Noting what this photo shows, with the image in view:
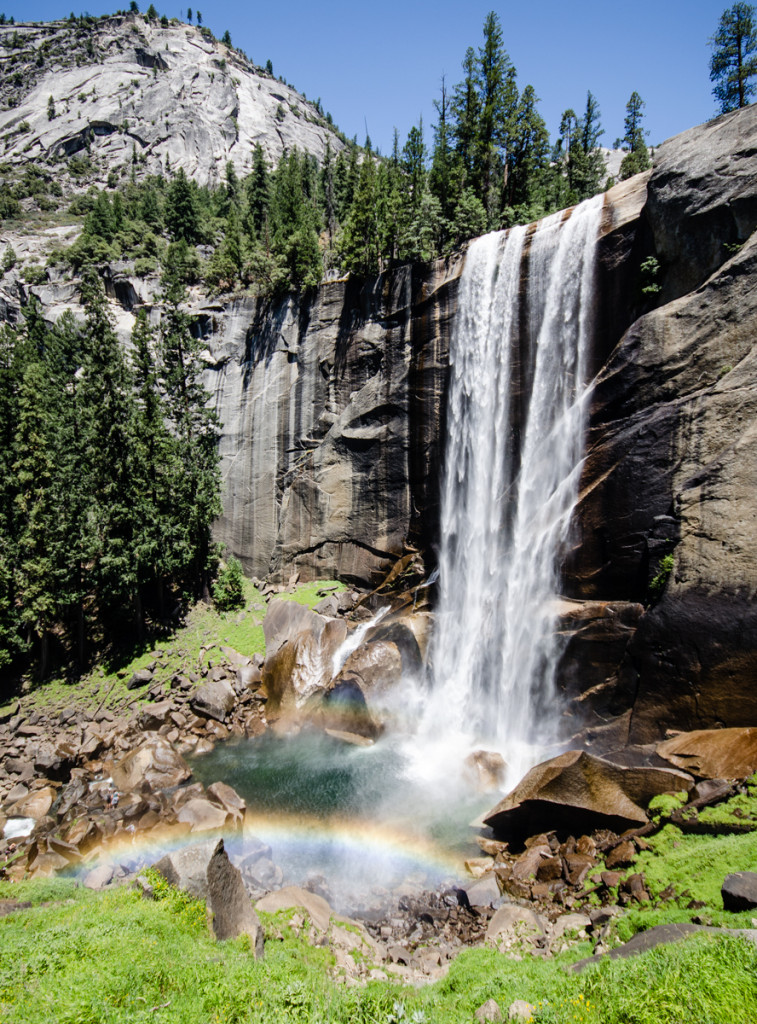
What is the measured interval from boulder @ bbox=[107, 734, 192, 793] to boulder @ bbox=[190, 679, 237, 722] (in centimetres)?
303

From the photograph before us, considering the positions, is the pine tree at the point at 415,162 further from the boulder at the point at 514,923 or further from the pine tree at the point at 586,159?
the boulder at the point at 514,923

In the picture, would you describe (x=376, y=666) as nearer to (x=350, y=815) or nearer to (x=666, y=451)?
(x=350, y=815)

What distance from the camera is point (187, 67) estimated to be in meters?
121

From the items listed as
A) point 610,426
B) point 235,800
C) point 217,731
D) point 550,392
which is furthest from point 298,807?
point 550,392

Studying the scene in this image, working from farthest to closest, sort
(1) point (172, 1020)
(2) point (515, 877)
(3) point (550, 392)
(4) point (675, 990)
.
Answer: (3) point (550, 392) < (2) point (515, 877) < (1) point (172, 1020) < (4) point (675, 990)

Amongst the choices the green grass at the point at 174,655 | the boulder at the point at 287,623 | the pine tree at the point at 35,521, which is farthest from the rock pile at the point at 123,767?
the pine tree at the point at 35,521

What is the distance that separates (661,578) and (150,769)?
2010 centimetres

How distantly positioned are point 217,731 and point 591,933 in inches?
723

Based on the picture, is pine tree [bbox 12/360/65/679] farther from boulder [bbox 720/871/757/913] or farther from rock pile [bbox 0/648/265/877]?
boulder [bbox 720/871/757/913]

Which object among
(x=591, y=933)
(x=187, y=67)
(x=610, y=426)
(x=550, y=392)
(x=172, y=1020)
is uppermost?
(x=187, y=67)

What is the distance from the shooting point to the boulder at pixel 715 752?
38.8ft

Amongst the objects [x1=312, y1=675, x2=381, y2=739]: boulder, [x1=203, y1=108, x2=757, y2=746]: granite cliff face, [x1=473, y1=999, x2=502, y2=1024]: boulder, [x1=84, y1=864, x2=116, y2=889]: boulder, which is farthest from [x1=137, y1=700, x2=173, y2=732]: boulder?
[x1=473, y1=999, x2=502, y2=1024]: boulder

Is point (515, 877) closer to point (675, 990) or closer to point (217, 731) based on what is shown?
point (675, 990)

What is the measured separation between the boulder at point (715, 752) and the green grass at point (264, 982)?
18.9 ft
